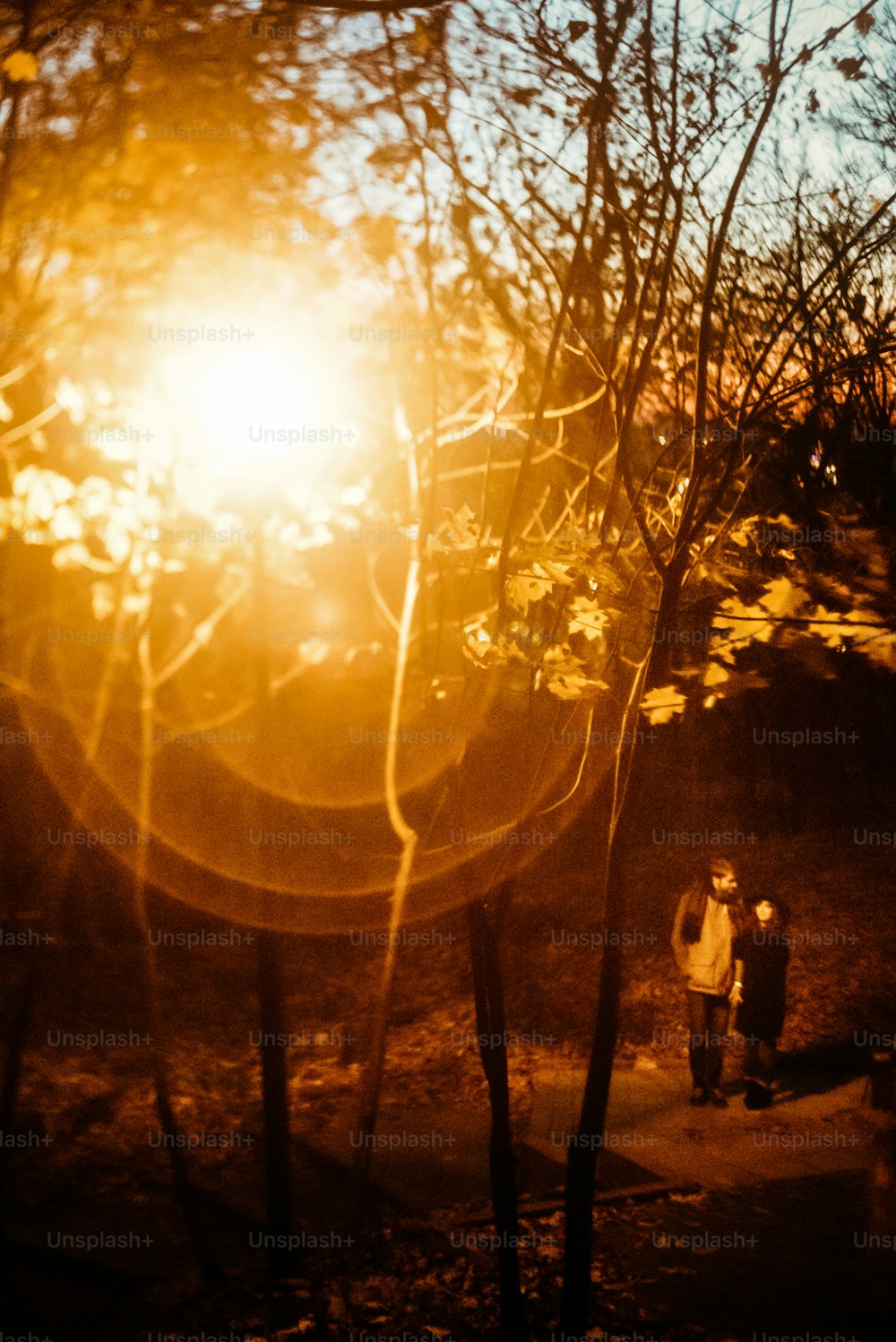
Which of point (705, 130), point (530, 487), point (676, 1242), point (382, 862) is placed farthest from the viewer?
point (382, 862)

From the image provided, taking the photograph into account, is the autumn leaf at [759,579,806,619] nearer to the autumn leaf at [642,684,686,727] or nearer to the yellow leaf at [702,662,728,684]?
the yellow leaf at [702,662,728,684]

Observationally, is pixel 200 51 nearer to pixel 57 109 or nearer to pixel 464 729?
pixel 57 109

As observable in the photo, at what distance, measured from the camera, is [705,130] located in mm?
4930

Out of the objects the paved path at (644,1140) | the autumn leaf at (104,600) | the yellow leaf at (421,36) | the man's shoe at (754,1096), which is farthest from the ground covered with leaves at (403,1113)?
the yellow leaf at (421,36)

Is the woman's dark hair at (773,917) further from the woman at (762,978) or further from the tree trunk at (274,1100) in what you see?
the tree trunk at (274,1100)

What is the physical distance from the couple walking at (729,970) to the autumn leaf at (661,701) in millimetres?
3382

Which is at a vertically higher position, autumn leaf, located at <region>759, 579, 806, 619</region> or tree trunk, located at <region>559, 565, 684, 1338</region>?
autumn leaf, located at <region>759, 579, 806, 619</region>

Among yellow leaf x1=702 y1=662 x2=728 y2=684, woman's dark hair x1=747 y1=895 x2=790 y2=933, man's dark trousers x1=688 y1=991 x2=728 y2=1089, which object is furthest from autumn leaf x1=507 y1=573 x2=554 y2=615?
man's dark trousers x1=688 y1=991 x2=728 y2=1089

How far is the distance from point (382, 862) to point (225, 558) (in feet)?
33.0

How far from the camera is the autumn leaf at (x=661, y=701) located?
463 cm

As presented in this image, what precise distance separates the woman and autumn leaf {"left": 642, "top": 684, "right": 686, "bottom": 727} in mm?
3619

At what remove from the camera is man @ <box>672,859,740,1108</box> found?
778 cm


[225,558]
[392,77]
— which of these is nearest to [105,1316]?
[225,558]

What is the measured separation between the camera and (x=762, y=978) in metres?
7.83
